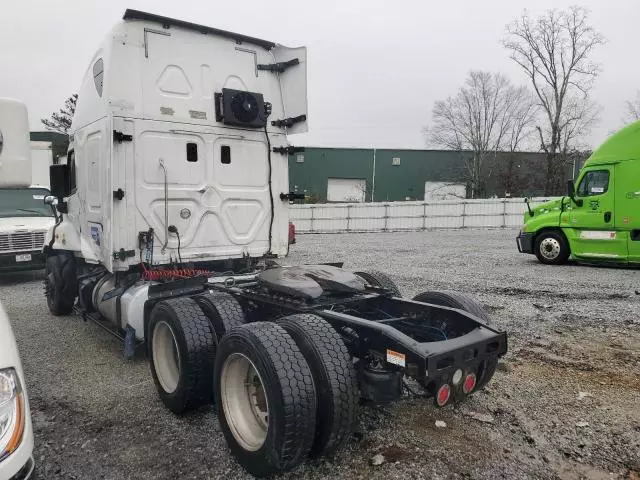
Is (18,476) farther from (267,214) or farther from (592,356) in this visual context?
(592,356)

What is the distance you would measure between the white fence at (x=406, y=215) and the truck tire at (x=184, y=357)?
20822mm

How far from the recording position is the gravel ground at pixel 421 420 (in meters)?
2.94

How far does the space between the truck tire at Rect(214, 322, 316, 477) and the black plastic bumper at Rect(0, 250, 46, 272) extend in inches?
293

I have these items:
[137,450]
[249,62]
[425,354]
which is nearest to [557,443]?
[425,354]

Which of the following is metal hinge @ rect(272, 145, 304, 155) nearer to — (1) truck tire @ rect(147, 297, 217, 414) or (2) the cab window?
(1) truck tire @ rect(147, 297, 217, 414)

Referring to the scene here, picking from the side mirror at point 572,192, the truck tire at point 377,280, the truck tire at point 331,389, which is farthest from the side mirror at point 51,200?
the side mirror at point 572,192

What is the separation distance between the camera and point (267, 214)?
19.2 ft

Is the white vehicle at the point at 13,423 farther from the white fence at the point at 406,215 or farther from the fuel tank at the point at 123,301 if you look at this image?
the white fence at the point at 406,215

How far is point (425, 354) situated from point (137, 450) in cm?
196

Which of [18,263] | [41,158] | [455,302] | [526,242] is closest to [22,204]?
[18,263]

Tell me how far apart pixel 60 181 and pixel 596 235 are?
35.7 ft

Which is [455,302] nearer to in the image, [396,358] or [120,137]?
[396,358]

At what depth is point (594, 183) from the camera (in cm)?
1144

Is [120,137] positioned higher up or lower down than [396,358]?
higher up
